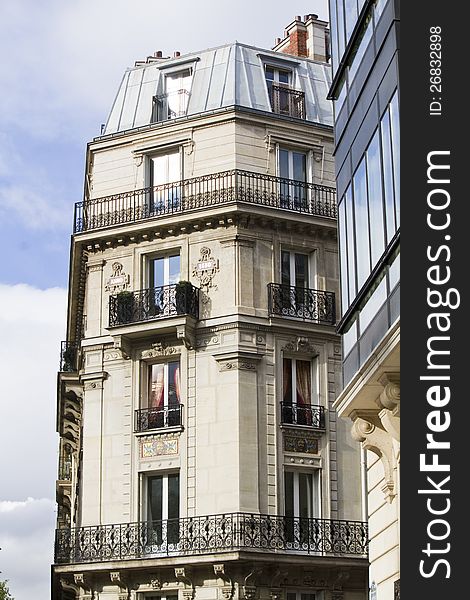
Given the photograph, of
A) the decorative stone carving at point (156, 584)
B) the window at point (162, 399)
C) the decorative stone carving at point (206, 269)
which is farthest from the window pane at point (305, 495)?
the decorative stone carving at point (206, 269)

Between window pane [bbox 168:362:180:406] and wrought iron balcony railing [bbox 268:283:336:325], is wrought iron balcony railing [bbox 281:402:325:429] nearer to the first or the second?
wrought iron balcony railing [bbox 268:283:336:325]

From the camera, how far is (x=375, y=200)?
1638cm

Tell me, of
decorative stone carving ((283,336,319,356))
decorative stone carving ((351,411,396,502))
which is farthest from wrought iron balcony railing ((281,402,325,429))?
decorative stone carving ((351,411,396,502))

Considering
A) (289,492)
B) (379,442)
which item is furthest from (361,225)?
(289,492)

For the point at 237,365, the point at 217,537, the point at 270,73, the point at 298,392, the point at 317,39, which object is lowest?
the point at 217,537

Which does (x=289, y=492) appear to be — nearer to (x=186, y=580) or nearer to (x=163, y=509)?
(x=163, y=509)

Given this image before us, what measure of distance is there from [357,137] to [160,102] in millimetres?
20701

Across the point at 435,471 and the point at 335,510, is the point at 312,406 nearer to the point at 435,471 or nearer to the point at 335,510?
the point at 335,510

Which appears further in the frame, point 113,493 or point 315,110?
point 315,110

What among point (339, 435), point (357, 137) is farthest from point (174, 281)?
point (357, 137)

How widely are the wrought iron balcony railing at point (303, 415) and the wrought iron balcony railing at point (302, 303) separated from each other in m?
2.44

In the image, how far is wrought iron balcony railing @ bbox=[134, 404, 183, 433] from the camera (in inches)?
1326

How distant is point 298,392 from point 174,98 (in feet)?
32.6

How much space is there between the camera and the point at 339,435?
3409cm
